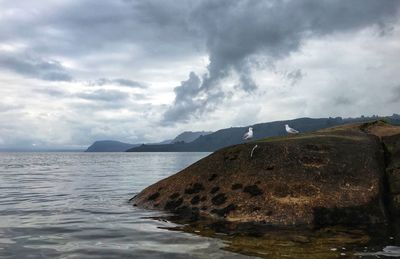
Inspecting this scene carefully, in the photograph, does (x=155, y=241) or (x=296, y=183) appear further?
(x=296, y=183)

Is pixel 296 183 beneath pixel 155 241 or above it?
above

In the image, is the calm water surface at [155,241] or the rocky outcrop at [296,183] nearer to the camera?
the calm water surface at [155,241]

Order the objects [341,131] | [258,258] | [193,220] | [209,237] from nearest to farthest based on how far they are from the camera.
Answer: [258,258]
[209,237]
[193,220]
[341,131]

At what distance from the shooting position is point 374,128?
64.5 ft

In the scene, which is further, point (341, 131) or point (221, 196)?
point (341, 131)

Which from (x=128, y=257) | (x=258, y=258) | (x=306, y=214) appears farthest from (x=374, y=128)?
(x=128, y=257)

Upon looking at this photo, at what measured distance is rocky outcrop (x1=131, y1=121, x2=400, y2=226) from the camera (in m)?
13.7

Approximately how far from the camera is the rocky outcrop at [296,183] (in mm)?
13742

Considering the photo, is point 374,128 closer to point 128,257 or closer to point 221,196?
point 221,196

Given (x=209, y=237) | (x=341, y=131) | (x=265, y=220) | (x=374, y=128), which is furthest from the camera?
(x=374, y=128)

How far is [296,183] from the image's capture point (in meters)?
14.4

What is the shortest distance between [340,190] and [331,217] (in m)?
1.02

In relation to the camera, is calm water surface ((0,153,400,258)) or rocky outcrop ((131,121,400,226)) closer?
calm water surface ((0,153,400,258))

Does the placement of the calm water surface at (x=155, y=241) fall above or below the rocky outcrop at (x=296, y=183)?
below
